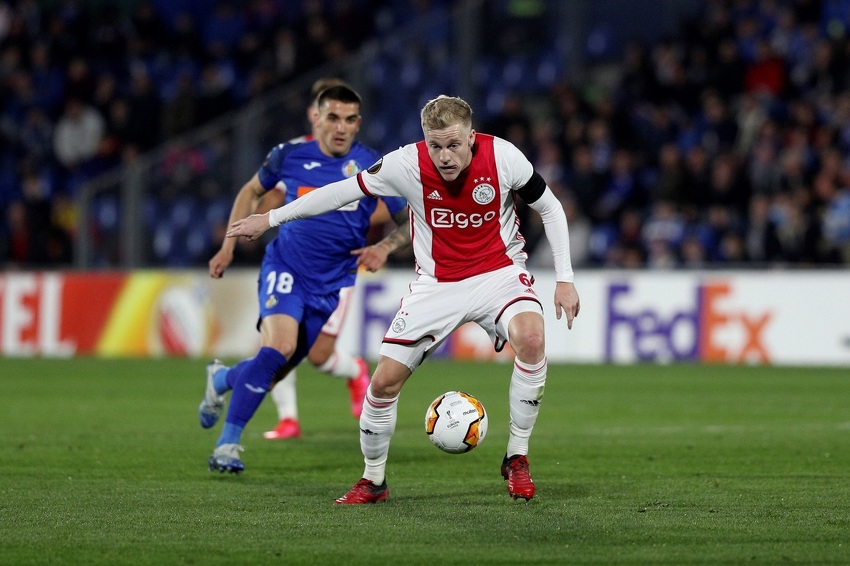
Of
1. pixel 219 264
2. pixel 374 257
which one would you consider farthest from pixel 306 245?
pixel 219 264

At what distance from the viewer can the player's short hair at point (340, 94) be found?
29.8 ft

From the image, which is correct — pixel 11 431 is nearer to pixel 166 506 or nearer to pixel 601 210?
pixel 166 506

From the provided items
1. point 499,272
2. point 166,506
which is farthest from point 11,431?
point 499,272

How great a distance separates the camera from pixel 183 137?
22906 mm

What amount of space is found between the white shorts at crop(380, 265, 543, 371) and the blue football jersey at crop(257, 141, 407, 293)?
1.96 meters

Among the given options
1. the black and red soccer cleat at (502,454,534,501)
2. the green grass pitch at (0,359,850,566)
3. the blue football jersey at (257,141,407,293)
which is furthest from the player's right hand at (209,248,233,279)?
the black and red soccer cleat at (502,454,534,501)

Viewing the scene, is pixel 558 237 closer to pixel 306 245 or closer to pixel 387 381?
pixel 387 381

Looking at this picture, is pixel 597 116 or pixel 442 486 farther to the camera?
pixel 597 116

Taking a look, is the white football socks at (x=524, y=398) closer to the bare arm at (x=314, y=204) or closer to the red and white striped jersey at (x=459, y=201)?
the red and white striped jersey at (x=459, y=201)

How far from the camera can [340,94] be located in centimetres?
908

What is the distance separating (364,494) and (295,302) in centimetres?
219

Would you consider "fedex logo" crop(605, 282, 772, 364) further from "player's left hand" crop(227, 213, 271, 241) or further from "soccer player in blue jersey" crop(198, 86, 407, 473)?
"player's left hand" crop(227, 213, 271, 241)

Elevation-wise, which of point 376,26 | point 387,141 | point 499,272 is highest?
point 376,26

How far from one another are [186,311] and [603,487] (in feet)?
41.9
